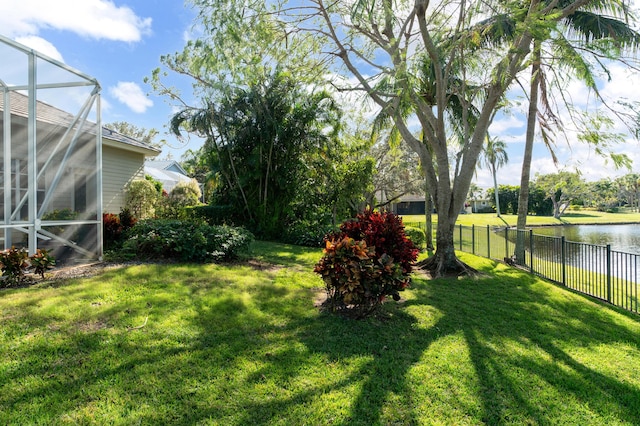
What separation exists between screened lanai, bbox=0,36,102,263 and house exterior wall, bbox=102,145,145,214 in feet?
12.0

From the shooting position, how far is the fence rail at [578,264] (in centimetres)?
635

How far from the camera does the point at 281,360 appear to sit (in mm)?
3168

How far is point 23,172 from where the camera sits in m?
6.14

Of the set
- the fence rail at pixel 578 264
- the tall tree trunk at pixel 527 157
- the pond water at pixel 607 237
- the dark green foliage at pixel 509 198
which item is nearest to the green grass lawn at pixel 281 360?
the fence rail at pixel 578 264

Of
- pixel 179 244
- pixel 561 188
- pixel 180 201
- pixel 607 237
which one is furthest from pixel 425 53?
pixel 561 188

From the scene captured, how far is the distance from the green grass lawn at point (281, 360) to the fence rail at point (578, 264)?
147 cm

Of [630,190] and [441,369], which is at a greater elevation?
[630,190]

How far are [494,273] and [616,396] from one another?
572 centimetres

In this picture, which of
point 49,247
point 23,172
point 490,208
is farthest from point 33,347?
point 490,208

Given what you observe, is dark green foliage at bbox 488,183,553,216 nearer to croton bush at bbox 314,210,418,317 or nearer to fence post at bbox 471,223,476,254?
fence post at bbox 471,223,476,254

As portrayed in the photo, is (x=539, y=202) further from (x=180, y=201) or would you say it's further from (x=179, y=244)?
(x=179, y=244)

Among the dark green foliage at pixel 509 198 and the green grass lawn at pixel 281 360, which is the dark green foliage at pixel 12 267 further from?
the dark green foliage at pixel 509 198

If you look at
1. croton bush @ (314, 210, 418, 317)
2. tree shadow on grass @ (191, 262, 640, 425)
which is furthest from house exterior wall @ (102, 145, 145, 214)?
croton bush @ (314, 210, 418, 317)

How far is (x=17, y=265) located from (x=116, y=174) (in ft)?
22.6
